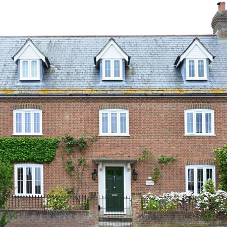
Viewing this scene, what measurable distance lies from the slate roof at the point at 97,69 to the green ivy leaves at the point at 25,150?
9.16ft

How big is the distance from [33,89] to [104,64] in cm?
433

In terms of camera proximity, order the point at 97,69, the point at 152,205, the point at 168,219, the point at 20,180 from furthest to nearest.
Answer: the point at 97,69, the point at 20,180, the point at 152,205, the point at 168,219

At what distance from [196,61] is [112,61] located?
4.91 m

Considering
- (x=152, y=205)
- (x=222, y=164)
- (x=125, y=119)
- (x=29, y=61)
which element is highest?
(x=29, y=61)

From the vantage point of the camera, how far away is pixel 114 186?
64.7 ft

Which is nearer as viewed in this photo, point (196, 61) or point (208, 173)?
point (208, 173)

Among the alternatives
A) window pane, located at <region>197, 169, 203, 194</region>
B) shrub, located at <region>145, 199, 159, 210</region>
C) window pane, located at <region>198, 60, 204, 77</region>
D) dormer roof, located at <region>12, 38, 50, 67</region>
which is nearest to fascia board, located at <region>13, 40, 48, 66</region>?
dormer roof, located at <region>12, 38, 50, 67</region>

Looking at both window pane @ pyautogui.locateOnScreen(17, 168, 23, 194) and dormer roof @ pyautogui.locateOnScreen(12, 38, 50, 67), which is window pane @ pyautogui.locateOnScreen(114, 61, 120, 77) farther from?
window pane @ pyautogui.locateOnScreen(17, 168, 23, 194)

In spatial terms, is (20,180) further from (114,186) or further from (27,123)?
(114,186)

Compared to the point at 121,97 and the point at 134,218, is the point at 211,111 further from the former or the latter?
the point at 134,218

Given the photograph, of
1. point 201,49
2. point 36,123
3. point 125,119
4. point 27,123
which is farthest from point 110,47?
point 27,123

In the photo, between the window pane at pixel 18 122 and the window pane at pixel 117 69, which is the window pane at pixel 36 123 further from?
the window pane at pixel 117 69

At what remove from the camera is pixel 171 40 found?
2416 cm
